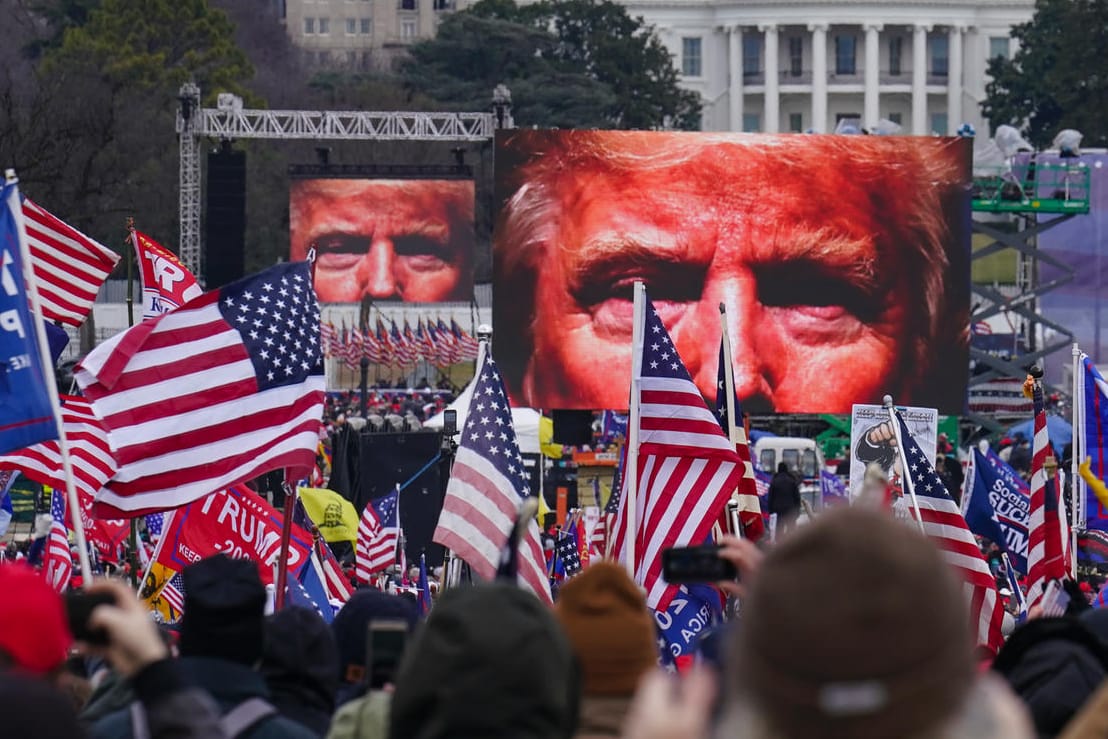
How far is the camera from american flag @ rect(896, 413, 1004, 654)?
888cm

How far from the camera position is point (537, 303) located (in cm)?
3400

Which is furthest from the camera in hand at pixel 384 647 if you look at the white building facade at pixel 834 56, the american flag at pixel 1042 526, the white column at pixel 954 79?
the white column at pixel 954 79

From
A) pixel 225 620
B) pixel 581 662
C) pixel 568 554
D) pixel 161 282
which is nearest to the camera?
pixel 581 662

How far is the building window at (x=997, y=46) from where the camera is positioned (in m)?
105

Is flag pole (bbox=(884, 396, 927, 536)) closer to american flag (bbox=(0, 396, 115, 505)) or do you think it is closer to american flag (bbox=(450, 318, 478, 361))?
american flag (bbox=(0, 396, 115, 505))

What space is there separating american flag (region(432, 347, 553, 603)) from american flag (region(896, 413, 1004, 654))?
4.52ft

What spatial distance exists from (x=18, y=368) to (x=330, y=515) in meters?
9.66

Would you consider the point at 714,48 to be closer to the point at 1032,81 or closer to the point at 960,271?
the point at 1032,81

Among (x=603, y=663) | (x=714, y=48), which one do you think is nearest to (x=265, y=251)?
(x=714, y=48)

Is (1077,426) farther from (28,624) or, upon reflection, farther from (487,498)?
(28,624)

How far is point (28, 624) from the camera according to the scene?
12.0 ft

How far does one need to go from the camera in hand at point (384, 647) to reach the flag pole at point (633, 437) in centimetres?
392

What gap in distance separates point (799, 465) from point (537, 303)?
4.71 metres

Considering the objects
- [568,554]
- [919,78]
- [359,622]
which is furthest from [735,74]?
[359,622]
